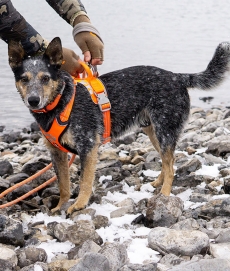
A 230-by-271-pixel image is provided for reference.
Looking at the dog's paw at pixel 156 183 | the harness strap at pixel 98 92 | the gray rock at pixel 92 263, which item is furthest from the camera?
Answer: the dog's paw at pixel 156 183

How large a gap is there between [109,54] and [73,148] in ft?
41.0

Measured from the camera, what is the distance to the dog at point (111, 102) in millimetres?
4113

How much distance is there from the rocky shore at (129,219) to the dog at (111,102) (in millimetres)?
284

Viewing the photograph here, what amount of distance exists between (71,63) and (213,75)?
4.99ft

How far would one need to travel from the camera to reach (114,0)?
40.1 metres

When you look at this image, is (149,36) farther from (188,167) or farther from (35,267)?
(35,267)

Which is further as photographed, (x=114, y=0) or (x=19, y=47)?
(x=114, y=0)

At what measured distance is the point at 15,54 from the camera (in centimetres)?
411

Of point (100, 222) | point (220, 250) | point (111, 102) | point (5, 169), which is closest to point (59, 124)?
point (111, 102)

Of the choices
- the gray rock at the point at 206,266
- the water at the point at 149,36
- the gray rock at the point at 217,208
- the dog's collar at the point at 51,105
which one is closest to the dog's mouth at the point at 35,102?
the dog's collar at the point at 51,105

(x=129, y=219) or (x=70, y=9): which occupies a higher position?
(x=70, y=9)

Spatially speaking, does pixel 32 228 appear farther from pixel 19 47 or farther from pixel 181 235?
pixel 19 47

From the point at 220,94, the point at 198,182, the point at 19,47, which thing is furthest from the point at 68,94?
the point at 220,94

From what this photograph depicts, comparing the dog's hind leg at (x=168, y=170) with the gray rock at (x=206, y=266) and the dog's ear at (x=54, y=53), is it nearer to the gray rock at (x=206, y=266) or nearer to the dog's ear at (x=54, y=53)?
the dog's ear at (x=54, y=53)
